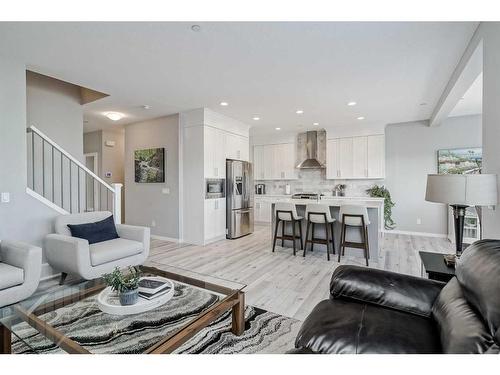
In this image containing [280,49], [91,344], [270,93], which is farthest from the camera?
A: [270,93]

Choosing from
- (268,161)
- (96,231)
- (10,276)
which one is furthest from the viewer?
(268,161)

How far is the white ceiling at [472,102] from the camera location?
3.93 meters

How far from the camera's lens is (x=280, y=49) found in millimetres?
2693

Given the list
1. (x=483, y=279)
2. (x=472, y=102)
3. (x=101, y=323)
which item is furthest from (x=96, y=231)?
(x=472, y=102)

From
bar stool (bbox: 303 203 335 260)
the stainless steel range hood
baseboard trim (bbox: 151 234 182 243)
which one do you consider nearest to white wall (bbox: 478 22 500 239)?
bar stool (bbox: 303 203 335 260)

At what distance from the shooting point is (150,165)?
Result: 5559 mm

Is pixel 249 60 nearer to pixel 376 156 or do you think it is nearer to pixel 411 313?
pixel 411 313

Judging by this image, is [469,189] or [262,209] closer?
[469,189]

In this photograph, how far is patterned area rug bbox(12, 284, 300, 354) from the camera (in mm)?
1435

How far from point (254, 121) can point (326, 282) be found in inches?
154

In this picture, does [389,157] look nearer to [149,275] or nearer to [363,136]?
[363,136]

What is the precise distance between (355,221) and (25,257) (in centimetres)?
383

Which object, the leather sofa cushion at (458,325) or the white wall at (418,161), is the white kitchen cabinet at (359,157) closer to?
the white wall at (418,161)
